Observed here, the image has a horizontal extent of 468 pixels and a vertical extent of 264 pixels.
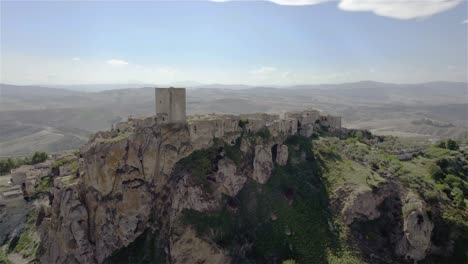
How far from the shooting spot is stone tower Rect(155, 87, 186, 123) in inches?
1994

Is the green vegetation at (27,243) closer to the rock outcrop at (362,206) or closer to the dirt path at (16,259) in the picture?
the dirt path at (16,259)

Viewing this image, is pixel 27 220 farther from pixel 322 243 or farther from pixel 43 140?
pixel 43 140

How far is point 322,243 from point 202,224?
1749 centimetres

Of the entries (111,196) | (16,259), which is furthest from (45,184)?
(111,196)

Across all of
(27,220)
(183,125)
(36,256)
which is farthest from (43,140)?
(183,125)

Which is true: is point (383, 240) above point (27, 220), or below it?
above

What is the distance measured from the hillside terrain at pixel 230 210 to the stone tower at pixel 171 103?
2680 mm

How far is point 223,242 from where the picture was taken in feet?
143

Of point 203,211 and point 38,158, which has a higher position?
point 203,211

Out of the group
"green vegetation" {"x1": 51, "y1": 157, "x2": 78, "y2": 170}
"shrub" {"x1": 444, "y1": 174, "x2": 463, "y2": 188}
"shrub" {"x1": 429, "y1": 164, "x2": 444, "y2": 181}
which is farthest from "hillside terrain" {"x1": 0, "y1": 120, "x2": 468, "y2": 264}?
"green vegetation" {"x1": 51, "y1": 157, "x2": 78, "y2": 170}

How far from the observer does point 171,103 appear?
50594 mm

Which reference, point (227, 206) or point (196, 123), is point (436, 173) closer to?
point (227, 206)

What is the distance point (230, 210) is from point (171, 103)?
66.4ft

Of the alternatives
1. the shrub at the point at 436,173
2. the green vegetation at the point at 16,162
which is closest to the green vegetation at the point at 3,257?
the green vegetation at the point at 16,162
